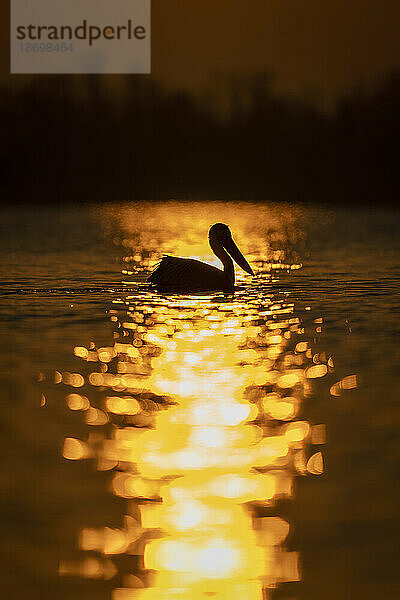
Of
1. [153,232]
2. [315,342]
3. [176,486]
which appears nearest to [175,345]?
[315,342]

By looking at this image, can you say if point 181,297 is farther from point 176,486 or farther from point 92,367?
point 176,486

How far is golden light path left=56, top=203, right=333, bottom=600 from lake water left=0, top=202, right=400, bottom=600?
14mm

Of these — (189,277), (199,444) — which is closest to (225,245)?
(189,277)

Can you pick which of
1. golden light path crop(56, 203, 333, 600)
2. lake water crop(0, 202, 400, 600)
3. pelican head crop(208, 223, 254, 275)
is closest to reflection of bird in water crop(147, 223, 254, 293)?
A: lake water crop(0, 202, 400, 600)

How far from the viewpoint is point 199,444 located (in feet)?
22.0

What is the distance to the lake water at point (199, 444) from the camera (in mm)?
4766

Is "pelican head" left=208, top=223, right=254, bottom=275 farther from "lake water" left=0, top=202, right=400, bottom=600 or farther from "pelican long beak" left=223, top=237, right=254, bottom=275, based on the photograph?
"lake water" left=0, top=202, right=400, bottom=600

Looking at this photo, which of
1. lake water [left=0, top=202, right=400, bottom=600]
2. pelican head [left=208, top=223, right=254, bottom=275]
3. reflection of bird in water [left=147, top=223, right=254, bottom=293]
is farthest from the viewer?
pelican head [left=208, top=223, right=254, bottom=275]

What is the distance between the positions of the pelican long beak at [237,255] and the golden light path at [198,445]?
143 inches

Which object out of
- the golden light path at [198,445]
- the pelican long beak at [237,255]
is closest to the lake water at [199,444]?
the golden light path at [198,445]

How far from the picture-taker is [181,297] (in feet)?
45.8

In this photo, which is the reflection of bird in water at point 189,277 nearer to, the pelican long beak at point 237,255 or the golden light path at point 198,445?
the pelican long beak at point 237,255

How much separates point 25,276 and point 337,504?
1103 cm

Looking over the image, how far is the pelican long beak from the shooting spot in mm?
15625
